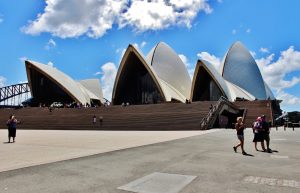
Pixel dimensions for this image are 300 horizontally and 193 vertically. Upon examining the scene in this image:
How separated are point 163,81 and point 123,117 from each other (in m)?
22.7

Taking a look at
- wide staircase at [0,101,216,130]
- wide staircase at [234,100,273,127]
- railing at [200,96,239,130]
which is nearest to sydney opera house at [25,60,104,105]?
wide staircase at [0,101,216,130]

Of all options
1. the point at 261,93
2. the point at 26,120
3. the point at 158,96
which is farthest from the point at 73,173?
the point at 261,93

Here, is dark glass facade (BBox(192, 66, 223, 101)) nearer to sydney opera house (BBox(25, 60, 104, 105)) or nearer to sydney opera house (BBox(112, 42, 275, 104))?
sydney opera house (BBox(112, 42, 275, 104))

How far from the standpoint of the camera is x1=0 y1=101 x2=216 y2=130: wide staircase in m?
23.9

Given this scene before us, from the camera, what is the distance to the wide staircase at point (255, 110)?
1178 inches

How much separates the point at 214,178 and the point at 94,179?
6.87 ft

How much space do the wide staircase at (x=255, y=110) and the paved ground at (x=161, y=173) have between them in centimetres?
2231

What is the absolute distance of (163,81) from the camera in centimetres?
4938

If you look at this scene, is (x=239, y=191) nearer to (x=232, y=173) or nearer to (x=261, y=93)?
(x=232, y=173)

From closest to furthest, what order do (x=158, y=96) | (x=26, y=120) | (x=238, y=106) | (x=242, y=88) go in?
(x=26, y=120)
(x=238, y=106)
(x=158, y=96)
(x=242, y=88)

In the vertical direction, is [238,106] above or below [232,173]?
above

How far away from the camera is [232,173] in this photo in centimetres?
593

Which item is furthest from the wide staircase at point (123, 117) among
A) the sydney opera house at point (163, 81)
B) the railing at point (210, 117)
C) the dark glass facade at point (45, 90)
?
the dark glass facade at point (45, 90)

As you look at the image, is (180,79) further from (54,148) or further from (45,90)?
(54,148)
